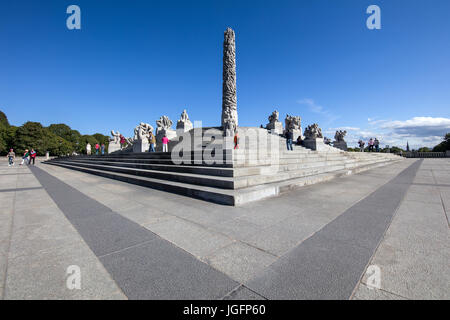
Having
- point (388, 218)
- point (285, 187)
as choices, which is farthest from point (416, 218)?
point (285, 187)

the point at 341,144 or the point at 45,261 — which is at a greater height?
the point at 341,144

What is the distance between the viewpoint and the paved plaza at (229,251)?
1.69 m

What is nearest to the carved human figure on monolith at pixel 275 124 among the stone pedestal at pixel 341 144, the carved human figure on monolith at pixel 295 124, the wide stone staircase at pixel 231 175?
the carved human figure on monolith at pixel 295 124

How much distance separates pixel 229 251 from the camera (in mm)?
2385

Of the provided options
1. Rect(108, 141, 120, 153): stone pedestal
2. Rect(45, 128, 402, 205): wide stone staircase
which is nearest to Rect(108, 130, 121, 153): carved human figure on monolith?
Rect(108, 141, 120, 153): stone pedestal

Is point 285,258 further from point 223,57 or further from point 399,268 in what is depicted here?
point 223,57

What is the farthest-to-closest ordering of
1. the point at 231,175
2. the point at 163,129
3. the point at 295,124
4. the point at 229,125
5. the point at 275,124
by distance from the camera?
the point at 275,124 < the point at 295,124 < the point at 163,129 < the point at 229,125 < the point at 231,175

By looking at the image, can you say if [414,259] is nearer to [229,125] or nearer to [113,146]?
[229,125]

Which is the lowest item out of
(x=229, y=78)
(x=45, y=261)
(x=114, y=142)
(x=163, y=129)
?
(x=45, y=261)

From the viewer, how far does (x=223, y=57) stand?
768 inches

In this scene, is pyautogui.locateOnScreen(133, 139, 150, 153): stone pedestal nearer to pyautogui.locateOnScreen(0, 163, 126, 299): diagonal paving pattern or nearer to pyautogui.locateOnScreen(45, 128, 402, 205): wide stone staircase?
pyautogui.locateOnScreen(45, 128, 402, 205): wide stone staircase

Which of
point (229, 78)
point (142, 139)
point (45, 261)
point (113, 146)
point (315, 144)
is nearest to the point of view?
point (45, 261)

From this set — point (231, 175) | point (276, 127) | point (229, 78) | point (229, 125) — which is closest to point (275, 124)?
point (276, 127)

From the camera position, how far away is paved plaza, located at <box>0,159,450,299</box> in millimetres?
Answer: 1690
